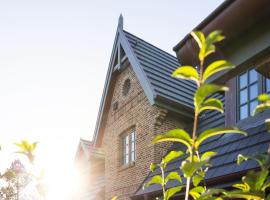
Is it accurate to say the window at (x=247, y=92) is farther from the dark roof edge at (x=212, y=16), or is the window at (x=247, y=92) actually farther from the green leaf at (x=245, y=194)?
the green leaf at (x=245, y=194)

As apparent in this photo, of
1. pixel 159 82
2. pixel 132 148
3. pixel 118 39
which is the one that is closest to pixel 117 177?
pixel 132 148

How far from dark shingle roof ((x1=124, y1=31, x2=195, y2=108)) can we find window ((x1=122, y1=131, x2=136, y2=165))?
6.48ft

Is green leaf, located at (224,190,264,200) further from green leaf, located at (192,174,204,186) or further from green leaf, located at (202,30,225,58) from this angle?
green leaf, located at (202,30,225,58)

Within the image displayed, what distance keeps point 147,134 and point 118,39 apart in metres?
4.00

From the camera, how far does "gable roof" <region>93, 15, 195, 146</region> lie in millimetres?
9797

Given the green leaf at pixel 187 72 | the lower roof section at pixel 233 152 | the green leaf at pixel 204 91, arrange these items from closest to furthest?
the green leaf at pixel 204 91, the green leaf at pixel 187 72, the lower roof section at pixel 233 152

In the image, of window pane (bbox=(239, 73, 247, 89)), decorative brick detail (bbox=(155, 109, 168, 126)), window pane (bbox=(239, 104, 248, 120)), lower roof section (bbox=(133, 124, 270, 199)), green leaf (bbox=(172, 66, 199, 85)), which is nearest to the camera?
green leaf (bbox=(172, 66, 199, 85))

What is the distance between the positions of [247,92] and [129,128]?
5048mm

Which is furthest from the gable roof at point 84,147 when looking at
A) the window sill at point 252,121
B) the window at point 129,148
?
the window sill at point 252,121

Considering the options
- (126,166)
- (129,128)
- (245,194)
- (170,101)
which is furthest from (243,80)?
(245,194)

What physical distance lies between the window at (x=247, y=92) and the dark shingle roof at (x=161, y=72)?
2.86 m

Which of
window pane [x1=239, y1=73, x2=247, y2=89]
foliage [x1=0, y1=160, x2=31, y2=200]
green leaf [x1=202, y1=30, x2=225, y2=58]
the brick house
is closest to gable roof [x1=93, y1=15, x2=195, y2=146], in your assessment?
the brick house

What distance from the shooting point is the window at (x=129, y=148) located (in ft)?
35.8

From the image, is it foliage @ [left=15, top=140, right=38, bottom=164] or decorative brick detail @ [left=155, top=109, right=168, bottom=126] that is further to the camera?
decorative brick detail @ [left=155, top=109, right=168, bottom=126]
